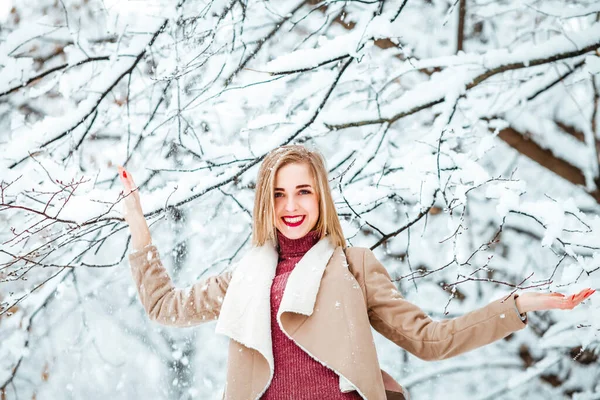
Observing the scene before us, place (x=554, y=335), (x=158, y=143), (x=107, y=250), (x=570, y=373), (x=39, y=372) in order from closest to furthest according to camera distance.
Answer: (x=554, y=335)
(x=158, y=143)
(x=570, y=373)
(x=107, y=250)
(x=39, y=372)

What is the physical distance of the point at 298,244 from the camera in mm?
2137

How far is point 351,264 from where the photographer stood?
2.07 m

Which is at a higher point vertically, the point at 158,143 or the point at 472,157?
the point at 158,143

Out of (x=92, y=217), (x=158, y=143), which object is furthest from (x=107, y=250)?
(x=92, y=217)

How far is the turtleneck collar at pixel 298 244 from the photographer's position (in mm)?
2137

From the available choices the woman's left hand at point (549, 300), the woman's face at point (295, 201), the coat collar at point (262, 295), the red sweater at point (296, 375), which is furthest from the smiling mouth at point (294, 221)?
the woman's left hand at point (549, 300)

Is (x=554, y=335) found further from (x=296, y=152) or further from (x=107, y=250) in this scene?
(x=107, y=250)

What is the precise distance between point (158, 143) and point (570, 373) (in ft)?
13.9

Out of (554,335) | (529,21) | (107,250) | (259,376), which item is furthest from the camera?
(107,250)

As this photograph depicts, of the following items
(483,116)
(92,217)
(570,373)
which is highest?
(483,116)

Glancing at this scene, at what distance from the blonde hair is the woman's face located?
0.02 meters

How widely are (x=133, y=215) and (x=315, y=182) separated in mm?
738

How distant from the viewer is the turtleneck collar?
2137mm

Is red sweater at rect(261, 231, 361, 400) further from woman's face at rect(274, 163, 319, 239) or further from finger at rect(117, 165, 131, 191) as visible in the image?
finger at rect(117, 165, 131, 191)
